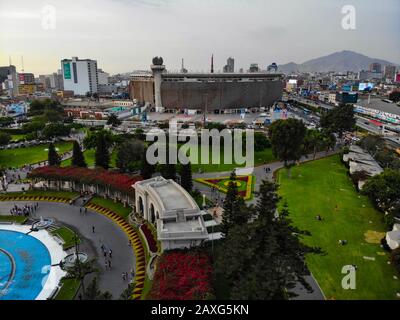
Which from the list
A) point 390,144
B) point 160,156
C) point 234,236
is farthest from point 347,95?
point 234,236

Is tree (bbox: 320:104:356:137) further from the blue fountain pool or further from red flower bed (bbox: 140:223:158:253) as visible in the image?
the blue fountain pool

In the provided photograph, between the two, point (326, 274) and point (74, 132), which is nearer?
point (326, 274)

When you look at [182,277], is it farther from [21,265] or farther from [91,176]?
[91,176]

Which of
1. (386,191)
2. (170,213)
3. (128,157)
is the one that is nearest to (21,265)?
(170,213)

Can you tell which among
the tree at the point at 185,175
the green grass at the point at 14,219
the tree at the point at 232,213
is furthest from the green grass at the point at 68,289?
the tree at the point at 185,175

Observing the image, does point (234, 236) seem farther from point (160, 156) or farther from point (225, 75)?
point (225, 75)

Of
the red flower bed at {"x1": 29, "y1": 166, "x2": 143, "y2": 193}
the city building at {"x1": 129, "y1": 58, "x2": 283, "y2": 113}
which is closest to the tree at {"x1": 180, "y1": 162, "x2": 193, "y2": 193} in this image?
the red flower bed at {"x1": 29, "y1": 166, "x2": 143, "y2": 193}
